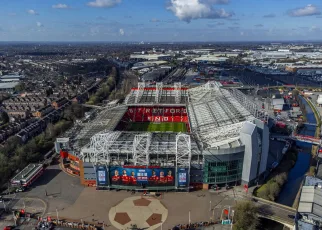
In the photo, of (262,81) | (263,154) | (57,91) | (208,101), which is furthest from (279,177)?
(262,81)

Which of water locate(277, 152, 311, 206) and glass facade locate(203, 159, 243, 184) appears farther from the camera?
water locate(277, 152, 311, 206)

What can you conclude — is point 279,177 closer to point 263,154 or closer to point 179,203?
point 263,154

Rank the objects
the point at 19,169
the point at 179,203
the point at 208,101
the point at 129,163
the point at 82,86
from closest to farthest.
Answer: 1. the point at 179,203
2. the point at 129,163
3. the point at 19,169
4. the point at 208,101
5. the point at 82,86

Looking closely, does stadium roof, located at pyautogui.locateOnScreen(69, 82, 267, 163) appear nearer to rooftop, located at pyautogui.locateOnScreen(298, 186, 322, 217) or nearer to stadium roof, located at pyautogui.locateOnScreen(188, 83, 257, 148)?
stadium roof, located at pyautogui.locateOnScreen(188, 83, 257, 148)

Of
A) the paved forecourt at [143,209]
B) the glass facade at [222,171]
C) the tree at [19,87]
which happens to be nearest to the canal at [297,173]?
the glass facade at [222,171]

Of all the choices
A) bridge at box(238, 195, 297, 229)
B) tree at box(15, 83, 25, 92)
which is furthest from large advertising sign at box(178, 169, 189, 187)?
tree at box(15, 83, 25, 92)

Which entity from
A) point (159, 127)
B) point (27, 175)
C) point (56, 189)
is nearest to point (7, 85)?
point (159, 127)

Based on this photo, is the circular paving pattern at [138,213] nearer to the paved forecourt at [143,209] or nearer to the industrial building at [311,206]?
the paved forecourt at [143,209]
